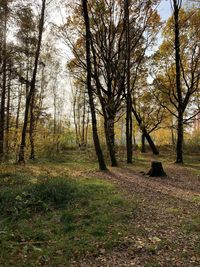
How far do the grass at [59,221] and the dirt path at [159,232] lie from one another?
0.25 metres

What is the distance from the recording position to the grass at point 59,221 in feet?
15.0

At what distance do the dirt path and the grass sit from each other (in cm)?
25

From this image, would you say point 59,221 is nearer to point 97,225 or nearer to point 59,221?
point 59,221

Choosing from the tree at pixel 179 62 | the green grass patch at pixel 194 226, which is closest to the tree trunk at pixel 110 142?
the tree at pixel 179 62

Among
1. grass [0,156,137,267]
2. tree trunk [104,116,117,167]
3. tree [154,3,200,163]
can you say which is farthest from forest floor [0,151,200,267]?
tree [154,3,200,163]

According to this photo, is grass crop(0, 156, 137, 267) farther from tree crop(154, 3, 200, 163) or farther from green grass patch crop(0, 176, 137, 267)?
tree crop(154, 3, 200, 163)

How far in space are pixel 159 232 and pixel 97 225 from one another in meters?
1.23

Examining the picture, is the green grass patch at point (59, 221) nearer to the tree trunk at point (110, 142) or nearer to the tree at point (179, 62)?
the tree trunk at point (110, 142)

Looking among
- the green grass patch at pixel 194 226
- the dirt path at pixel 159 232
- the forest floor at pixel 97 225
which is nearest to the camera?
the dirt path at pixel 159 232

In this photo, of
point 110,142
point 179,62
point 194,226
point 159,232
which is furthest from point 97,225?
point 179,62

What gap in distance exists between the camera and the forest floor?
Result: 4.38 metres

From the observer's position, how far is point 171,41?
17516 mm

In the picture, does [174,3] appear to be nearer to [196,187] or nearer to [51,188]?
[196,187]

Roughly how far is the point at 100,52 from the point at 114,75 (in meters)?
1.79
